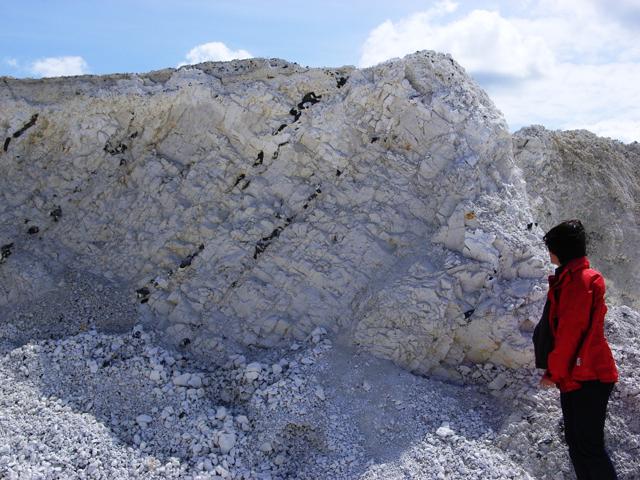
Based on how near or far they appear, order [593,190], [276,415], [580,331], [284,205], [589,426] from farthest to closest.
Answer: [593,190] < [284,205] < [276,415] < [589,426] < [580,331]

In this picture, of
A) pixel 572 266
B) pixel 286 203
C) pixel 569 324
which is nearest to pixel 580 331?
pixel 569 324

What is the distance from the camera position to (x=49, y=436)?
5.49 meters

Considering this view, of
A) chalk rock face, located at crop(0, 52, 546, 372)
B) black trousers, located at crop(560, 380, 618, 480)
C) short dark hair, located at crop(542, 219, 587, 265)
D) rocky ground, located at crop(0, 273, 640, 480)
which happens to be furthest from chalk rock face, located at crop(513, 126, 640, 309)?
black trousers, located at crop(560, 380, 618, 480)

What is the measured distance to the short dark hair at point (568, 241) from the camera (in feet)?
14.6

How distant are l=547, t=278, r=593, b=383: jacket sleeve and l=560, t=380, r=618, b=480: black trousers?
0.65ft

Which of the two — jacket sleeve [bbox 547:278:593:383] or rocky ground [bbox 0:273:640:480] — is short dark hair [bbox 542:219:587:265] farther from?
rocky ground [bbox 0:273:640:480]

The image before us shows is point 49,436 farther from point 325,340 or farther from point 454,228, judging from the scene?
point 454,228

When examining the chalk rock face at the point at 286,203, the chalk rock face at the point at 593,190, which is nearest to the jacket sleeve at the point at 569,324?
the chalk rock face at the point at 286,203

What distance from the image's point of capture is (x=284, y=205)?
7246 millimetres

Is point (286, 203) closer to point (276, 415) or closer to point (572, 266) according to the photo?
point (276, 415)

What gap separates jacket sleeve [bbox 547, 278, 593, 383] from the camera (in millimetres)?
4332

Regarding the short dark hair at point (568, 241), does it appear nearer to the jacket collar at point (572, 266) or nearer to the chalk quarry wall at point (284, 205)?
the jacket collar at point (572, 266)

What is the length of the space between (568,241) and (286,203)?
143 inches

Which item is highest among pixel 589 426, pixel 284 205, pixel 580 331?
pixel 284 205
